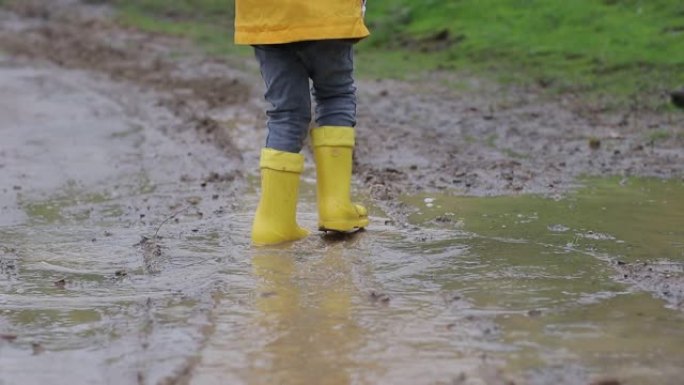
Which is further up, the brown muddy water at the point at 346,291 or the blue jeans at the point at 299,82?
the blue jeans at the point at 299,82

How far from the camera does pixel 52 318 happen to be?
3.26 meters

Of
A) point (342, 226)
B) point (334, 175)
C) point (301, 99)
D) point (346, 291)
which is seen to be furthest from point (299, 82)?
point (346, 291)

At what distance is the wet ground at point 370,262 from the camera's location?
9.28 feet

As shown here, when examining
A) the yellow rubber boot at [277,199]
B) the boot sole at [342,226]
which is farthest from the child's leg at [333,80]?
the boot sole at [342,226]

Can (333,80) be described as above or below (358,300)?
above

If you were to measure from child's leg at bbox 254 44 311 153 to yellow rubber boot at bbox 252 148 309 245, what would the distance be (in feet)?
0.16

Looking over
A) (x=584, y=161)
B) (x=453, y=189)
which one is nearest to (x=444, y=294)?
(x=453, y=189)

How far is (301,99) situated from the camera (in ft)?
13.9

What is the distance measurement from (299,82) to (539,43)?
7.57 metres

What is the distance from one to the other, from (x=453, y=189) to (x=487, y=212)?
65 cm

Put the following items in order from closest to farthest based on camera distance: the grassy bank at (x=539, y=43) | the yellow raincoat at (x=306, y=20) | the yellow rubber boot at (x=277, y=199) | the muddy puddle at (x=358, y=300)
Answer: the muddy puddle at (x=358, y=300), the yellow raincoat at (x=306, y=20), the yellow rubber boot at (x=277, y=199), the grassy bank at (x=539, y=43)

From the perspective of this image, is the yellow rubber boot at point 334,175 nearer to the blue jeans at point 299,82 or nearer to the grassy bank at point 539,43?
the blue jeans at point 299,82

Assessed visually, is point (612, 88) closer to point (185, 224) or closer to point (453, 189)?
point (453, 189)

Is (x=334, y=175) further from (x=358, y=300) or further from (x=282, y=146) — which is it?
(x=358, y=300)
